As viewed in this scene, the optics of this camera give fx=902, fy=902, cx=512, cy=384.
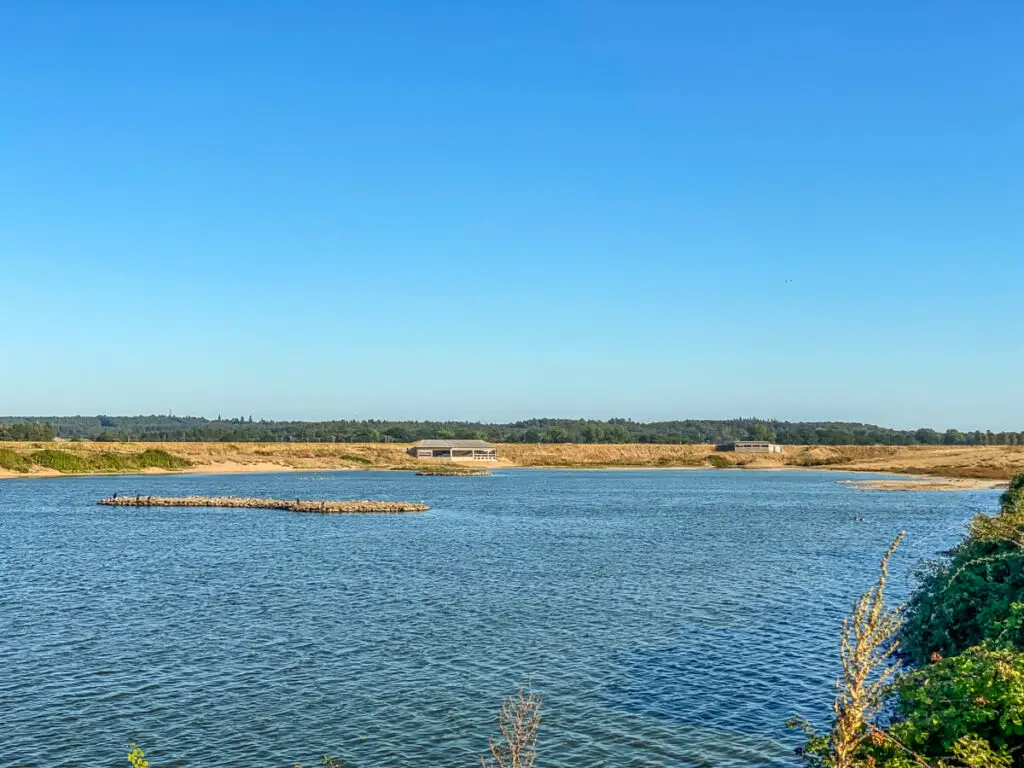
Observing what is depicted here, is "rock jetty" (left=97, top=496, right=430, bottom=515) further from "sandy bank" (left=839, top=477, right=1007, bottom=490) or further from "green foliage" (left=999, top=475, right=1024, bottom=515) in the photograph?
"sandy bank" (left=839, top=477, right=1007, bottom=490)

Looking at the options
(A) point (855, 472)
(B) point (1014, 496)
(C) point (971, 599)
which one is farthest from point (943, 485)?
(C) point (971, 599)

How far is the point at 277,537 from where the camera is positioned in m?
68.2

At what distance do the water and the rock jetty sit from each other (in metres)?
17.4

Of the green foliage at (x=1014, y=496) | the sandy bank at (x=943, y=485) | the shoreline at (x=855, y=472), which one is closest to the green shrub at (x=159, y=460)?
the shoreline at (x=855, y=472)

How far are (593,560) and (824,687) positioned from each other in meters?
28.7

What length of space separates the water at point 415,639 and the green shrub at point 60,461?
95980 millimetres

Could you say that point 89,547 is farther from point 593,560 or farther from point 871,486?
point 871,486

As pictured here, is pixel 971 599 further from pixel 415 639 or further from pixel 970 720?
pixel 415 639

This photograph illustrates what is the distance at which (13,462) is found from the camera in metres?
154

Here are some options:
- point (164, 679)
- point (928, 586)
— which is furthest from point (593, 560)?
point (164, 679)

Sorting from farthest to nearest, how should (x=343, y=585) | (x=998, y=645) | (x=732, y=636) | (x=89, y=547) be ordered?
1. (x=89, y=547)
2. (x=343, y=585)
3. (x=732, y=636)
4. (x=998, y=645)

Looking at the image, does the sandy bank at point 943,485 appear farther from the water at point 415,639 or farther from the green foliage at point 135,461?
the green foliage at point 135,461

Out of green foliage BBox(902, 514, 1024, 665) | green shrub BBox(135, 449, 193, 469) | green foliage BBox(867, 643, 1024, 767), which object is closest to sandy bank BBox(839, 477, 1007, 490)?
green foliage BBox(902, 514, 1024, 665)

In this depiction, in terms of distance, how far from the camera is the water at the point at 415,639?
22.6m
